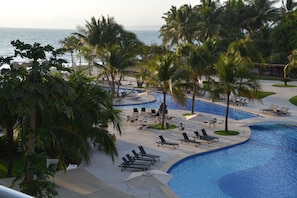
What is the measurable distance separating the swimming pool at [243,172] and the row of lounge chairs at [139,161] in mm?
917

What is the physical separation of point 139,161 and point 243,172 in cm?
438

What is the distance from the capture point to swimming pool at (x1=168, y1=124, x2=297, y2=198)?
14.6 metres

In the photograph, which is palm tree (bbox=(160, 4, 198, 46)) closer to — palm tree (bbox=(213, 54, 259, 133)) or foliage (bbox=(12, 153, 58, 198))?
palm tree (bbox=(213, 54, 259, 133))

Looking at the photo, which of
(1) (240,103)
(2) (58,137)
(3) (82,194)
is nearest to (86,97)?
(2) (58,137)

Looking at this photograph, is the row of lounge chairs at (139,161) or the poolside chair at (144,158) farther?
the poolside chair at (144,158)

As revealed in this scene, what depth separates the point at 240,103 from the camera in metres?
31.0

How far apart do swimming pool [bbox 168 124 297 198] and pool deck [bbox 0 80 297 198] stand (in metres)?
0.65

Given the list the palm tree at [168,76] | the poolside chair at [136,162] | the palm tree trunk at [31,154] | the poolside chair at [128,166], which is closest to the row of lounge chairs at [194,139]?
the palm tree at [168,76]

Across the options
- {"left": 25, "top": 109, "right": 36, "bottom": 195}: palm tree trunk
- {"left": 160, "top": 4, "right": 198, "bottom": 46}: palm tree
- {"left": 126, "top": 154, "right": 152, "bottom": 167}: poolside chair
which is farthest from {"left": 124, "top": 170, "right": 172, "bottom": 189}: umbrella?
{"left": 160, "top": 4, "right": 198, "bottom": 46}: palm tree

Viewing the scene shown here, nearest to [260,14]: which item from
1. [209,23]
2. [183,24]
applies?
[209,23]

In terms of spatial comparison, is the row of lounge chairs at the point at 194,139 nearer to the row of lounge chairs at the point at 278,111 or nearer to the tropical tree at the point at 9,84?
the row of lounge chairs at the point at 278,111

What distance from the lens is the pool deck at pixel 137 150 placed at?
13461mm

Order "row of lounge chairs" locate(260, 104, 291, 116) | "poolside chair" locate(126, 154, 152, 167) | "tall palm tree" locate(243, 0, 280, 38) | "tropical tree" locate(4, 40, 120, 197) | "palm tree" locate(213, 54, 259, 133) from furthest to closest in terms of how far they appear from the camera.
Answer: "tall palm tree" locate(243, 0, 280, 38) → "row of lounge chairs" locate(260, 104, 291, 116) → "palm tree" locate(213, 54, 259, 133) → "poolside chair" locate(126, 154, 152, 167) → "tropical tree" locate(4, 40, 120, 197)

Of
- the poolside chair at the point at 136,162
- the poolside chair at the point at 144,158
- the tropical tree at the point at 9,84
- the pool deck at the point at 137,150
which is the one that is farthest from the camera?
the poolside chair at the point at 144,158
